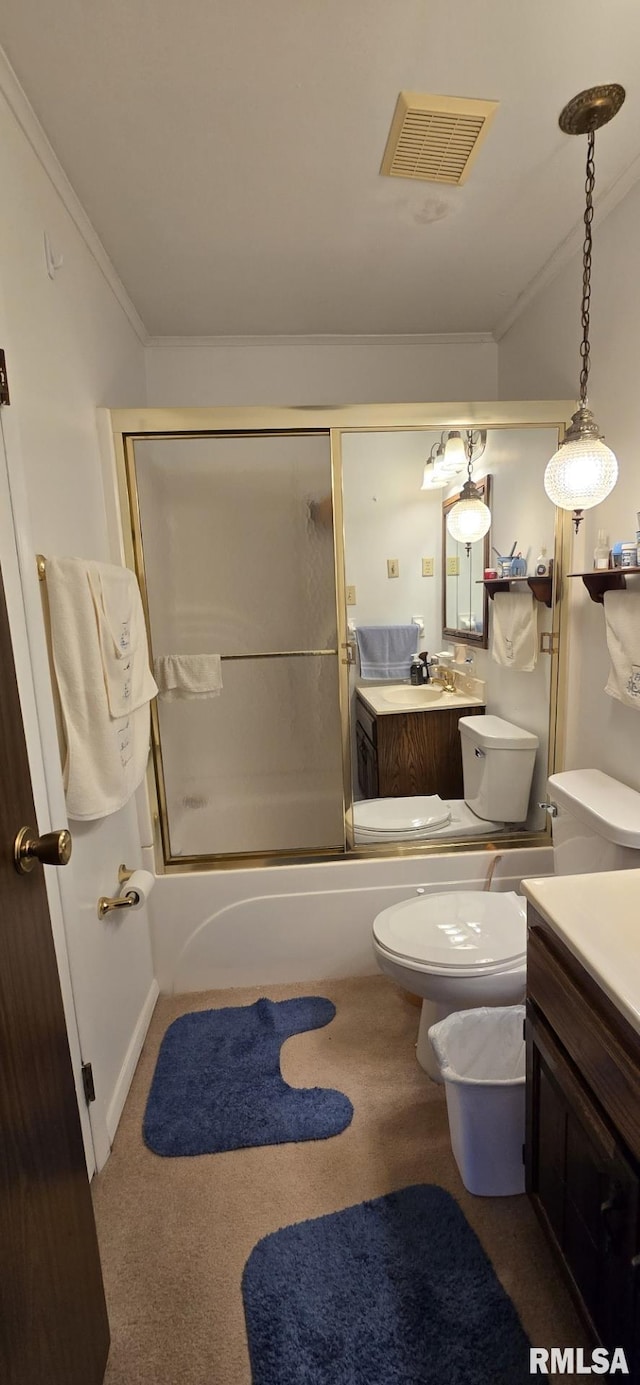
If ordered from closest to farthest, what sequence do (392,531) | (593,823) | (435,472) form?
(593,823) < (435,472) < (392,531)

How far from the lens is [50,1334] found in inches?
31.4

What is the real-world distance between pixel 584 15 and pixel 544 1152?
2.10 meters

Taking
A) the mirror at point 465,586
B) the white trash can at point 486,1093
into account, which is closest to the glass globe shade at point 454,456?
the mirror at point 465,586

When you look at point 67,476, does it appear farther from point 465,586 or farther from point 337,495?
point 465,586

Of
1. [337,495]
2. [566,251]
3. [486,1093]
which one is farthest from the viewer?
[337,495]

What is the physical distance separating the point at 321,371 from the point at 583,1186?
2.56 meters

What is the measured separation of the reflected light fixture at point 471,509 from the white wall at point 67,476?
1307 millimetres

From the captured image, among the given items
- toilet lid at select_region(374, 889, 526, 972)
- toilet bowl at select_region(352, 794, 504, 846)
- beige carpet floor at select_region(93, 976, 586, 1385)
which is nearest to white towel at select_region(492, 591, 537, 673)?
toilet bowl at select_region(352, 794, 504, 846)

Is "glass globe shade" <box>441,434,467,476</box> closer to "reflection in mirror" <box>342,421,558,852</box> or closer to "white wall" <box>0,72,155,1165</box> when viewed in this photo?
"reflection in mirror" <box>342,421,558,852</box>

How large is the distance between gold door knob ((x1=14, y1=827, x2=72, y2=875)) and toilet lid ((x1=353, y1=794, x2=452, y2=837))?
1.45 m

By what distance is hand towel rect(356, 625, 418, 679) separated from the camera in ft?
9.14

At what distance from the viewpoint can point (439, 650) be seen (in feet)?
9.27

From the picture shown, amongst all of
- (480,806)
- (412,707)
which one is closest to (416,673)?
(412,707)

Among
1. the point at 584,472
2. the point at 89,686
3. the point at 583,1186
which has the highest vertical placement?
the point at 584,472
